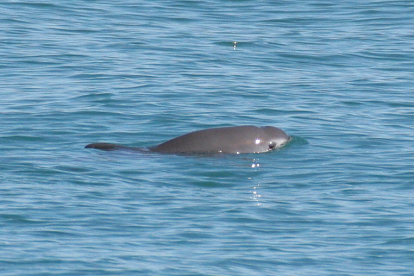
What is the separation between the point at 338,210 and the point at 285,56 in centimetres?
1134

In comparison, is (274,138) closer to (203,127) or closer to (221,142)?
(221,142)

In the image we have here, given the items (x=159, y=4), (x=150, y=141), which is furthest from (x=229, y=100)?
(x=159, y=4)

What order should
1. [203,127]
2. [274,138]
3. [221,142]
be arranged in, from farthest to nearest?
[203,127] → [274,138] → [221,142]

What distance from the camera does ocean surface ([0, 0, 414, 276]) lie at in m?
10.0

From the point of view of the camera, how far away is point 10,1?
29109 mm

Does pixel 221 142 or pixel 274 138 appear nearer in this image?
pixel 221 142

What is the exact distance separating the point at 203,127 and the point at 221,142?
1901mm

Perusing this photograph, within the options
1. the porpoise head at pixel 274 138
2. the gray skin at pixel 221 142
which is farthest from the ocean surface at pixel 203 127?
the gray skin at pixel 221 142

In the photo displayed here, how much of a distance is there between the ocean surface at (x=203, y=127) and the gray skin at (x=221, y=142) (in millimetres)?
265

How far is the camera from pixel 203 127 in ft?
53.4

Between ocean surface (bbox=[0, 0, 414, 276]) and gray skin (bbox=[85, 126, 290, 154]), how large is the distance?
0.87ft

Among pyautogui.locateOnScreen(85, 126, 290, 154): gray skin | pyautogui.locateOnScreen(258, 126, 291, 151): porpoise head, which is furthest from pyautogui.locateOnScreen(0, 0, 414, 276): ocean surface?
pyautogui.locateOnScreen(85, 126, 290, 154): gray skin

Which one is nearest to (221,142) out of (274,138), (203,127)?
(274,138)

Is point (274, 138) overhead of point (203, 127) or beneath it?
overhead
